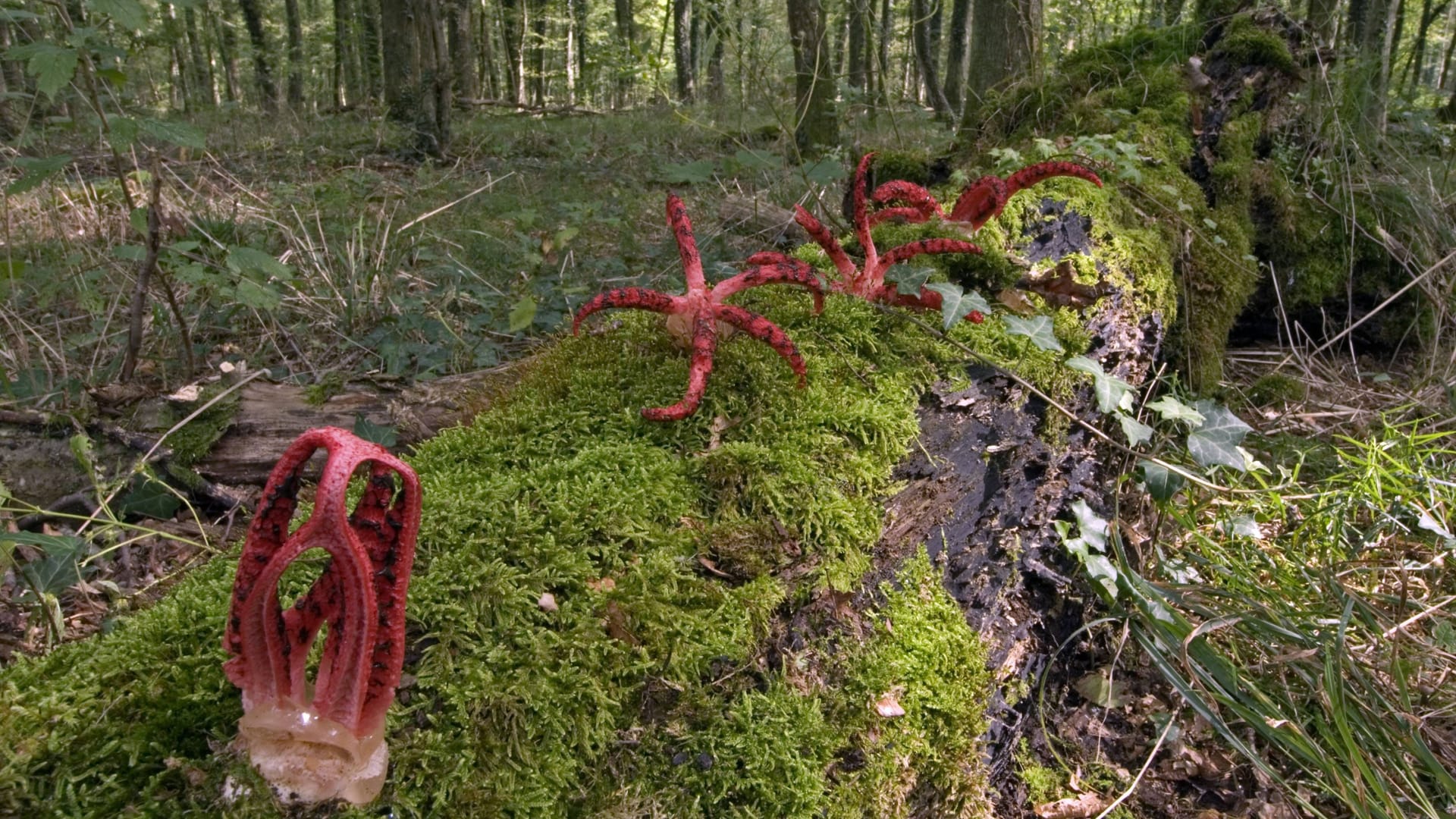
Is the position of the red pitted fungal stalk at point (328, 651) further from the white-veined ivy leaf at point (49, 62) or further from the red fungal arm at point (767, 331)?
the white-veined ivy leaf at point (49, 62)

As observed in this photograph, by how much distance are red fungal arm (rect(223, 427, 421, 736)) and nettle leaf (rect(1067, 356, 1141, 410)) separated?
193cm

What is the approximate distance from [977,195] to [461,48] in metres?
10.1

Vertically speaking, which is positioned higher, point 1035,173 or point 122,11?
point 122,11

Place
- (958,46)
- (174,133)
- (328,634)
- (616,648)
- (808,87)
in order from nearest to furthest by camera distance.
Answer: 1. (328,634)
2. (616,648)
3. (174,133)
4. (808,87)
5. (958,46)

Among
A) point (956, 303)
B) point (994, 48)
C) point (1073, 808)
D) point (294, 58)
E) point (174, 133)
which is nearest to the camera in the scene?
point (1073, 808)

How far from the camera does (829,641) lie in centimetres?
181

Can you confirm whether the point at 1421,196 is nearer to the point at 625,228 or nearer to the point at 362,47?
the point at 625,228

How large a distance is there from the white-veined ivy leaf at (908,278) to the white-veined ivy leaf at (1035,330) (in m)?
0.28

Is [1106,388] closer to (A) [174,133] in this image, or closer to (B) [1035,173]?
(B) [1035,173]

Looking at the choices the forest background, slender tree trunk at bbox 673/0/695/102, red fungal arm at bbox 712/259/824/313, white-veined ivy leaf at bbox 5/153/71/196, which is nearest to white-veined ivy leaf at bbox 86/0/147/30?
the forest background

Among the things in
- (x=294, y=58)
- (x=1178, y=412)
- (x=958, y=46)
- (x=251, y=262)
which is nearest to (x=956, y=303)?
(x=1178, y=412)

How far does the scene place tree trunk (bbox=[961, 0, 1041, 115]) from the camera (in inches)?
237

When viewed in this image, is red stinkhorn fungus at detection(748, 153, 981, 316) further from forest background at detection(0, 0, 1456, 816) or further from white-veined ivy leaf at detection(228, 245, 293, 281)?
white-veined ivy leaf at detection(228, 245, 293, 281)

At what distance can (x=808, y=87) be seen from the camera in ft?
22.2
